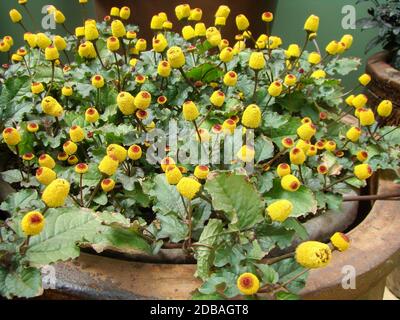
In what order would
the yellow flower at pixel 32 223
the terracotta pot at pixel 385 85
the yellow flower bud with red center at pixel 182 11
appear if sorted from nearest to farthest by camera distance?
the yellow flower at pixel 32 223 → the yellow flower bud with red center at pixel 182 11 → the terracotta pot at pixel 385 85

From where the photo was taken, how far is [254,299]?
0.43 m

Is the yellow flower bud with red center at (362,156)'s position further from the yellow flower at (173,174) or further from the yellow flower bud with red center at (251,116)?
the yellow flower at (173,174)

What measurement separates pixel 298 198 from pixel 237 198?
0.35ft

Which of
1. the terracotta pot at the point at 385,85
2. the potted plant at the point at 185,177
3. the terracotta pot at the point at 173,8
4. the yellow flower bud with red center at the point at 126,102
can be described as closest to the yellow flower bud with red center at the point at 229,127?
the potted plant at the point at 185,177

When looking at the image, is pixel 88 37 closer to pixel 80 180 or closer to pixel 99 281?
pixel 80 180

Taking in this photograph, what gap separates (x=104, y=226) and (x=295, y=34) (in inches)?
56.6

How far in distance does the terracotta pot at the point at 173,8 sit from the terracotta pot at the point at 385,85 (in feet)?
1.10

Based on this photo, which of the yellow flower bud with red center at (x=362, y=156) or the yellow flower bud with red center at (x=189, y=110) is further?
the yellow flower bud with red center at (x=362, y=156)

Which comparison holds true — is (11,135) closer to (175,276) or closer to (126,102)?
(126,102)

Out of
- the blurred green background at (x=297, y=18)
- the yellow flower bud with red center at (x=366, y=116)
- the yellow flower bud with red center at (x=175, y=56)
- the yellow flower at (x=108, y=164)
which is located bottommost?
the yellow flower at (x=108, y=164)

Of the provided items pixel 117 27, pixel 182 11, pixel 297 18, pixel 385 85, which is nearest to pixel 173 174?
pixel 117 27

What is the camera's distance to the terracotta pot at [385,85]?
1008 mm

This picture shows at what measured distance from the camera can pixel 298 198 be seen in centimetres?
56

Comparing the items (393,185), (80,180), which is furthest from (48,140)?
(393,185)
